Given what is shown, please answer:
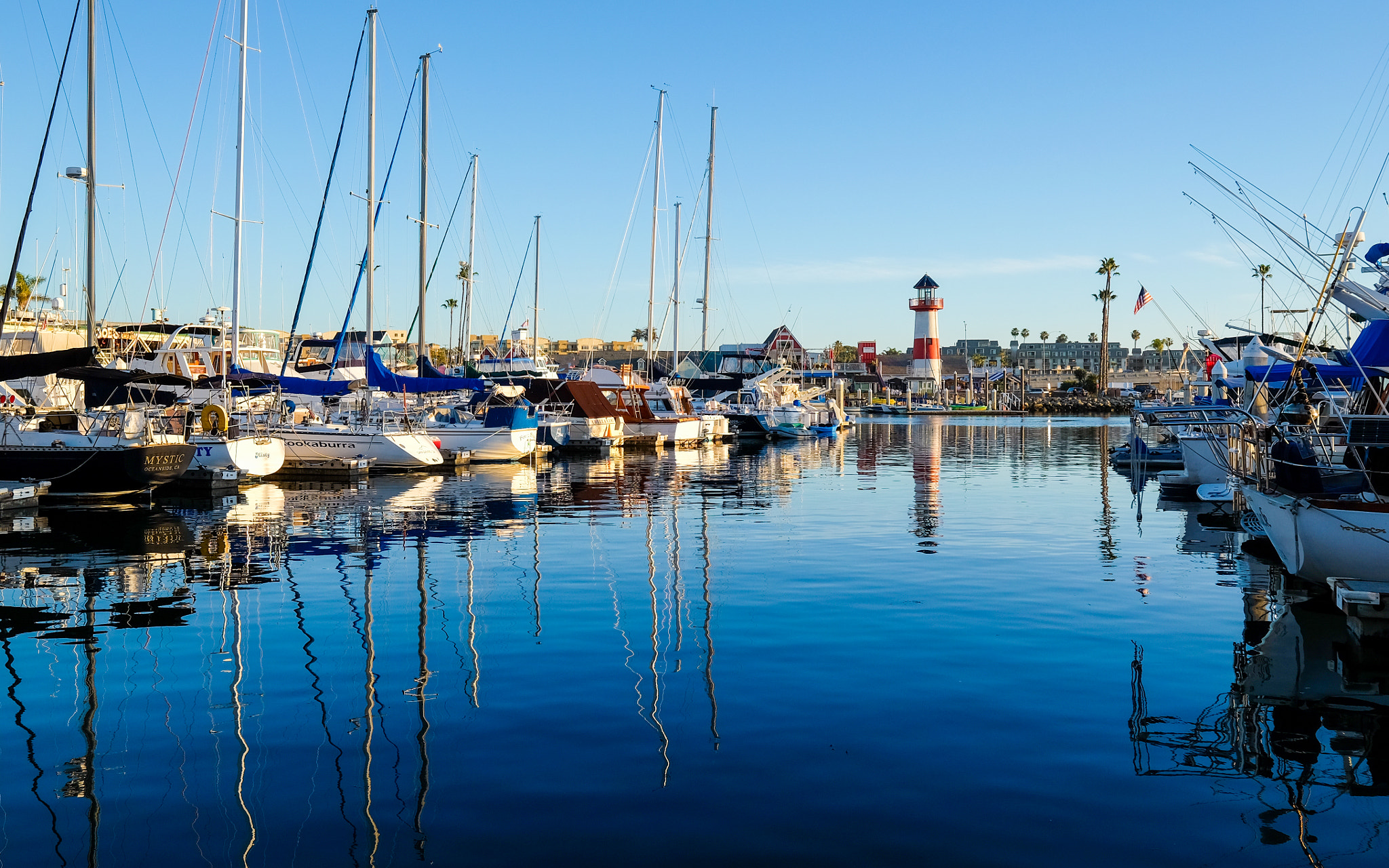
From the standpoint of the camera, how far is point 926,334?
132625mm

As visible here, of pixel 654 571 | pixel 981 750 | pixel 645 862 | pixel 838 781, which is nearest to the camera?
pixel 645 862

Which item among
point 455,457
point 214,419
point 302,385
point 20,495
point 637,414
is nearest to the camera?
point 20,495

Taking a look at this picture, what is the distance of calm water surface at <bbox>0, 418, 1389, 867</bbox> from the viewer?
6.90 m

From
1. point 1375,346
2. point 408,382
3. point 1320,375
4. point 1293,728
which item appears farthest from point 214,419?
point 1293,728

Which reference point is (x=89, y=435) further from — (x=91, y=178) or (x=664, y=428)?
(x=664, y=428)

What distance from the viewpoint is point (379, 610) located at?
13.8 metres

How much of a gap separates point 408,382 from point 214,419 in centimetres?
858

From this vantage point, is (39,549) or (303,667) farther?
(39,549)

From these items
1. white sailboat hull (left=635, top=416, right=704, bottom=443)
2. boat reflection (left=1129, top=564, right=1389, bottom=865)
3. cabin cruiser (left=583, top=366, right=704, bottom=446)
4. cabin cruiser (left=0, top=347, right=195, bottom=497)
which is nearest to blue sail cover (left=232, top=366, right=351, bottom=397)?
cabin cruiser (left=0, top=347, right=195, bottom=497)

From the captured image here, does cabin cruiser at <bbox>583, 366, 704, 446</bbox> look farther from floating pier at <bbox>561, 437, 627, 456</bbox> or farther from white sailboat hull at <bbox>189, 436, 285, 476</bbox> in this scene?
white sailboat hull at <bbox>189, 436, 285, 476</bbox>

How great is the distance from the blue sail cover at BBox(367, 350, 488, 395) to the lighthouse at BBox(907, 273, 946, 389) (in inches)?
3665

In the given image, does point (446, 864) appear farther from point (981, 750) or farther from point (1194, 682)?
point (1194, 682)

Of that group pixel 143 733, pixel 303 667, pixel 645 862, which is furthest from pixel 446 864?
pixel 303 667

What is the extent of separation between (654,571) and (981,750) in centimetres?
904
